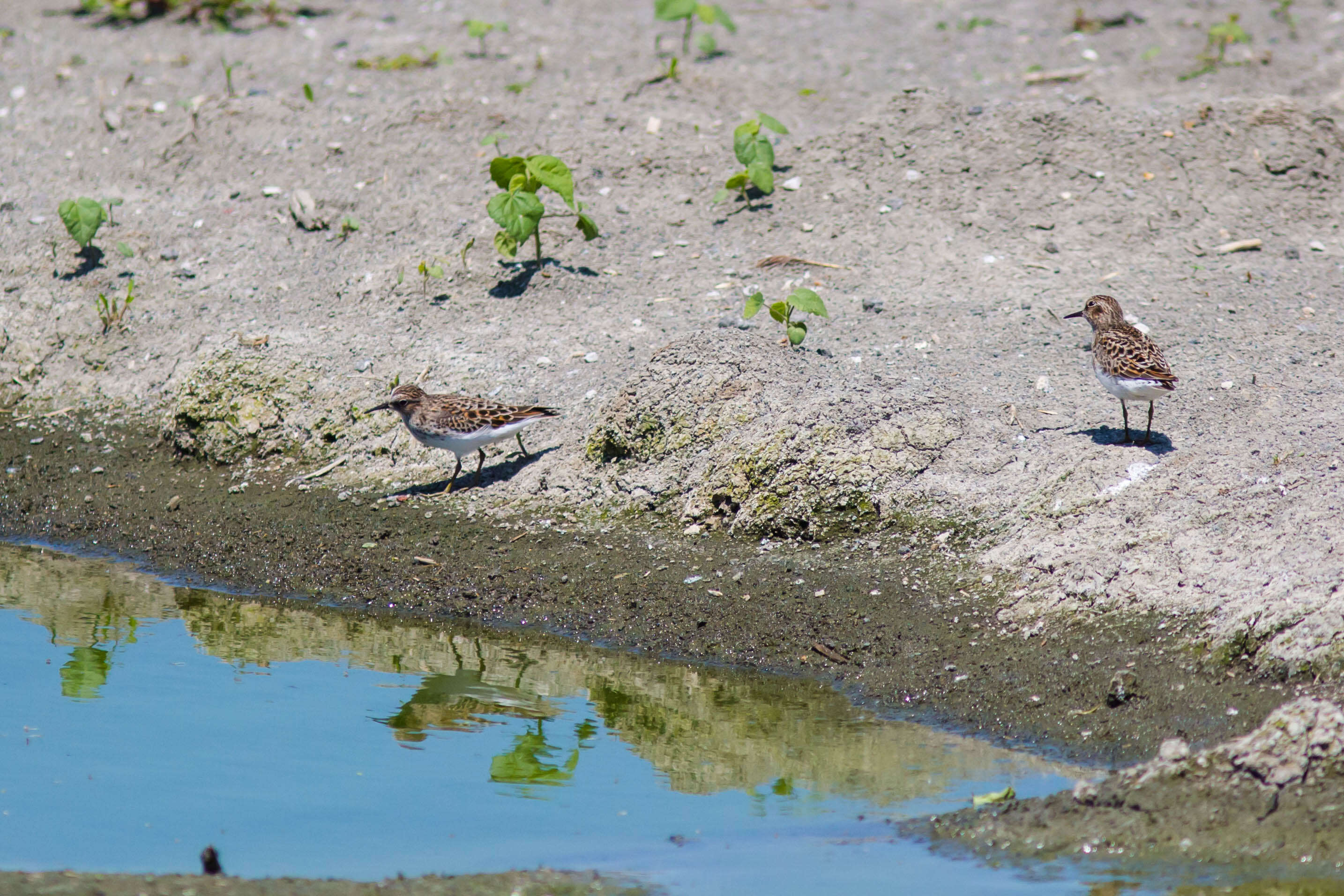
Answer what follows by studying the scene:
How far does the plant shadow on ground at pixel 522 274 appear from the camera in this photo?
1130cm

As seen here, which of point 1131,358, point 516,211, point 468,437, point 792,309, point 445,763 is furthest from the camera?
point 516,211

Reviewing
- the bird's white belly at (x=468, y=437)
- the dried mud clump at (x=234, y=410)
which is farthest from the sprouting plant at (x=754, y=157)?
the dried mud clump at (x=234, y=410)

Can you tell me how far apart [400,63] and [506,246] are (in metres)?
4.75

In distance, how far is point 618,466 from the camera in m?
9.30

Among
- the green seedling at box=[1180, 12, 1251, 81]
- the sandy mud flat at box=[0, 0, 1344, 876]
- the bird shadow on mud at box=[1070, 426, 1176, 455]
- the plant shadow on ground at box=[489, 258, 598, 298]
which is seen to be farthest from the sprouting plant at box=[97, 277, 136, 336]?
the green seedling at box=[1180, 12, 1251, 81]

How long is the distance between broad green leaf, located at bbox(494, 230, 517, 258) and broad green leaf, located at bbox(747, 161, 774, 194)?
2.28m

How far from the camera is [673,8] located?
45.9 feet

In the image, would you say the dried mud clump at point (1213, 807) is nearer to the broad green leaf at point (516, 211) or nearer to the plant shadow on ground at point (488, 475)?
the plant shadow on ground at point (488, 475)

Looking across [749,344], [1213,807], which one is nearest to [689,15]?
[749,344]

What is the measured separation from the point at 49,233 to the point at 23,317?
114 centimetres

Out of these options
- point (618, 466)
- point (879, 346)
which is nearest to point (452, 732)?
point (618, 466)

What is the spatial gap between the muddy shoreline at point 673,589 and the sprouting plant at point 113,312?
1090 millimetres

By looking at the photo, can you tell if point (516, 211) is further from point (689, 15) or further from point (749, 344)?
point (689, 15)

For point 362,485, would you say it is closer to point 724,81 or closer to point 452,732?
point 452,732
